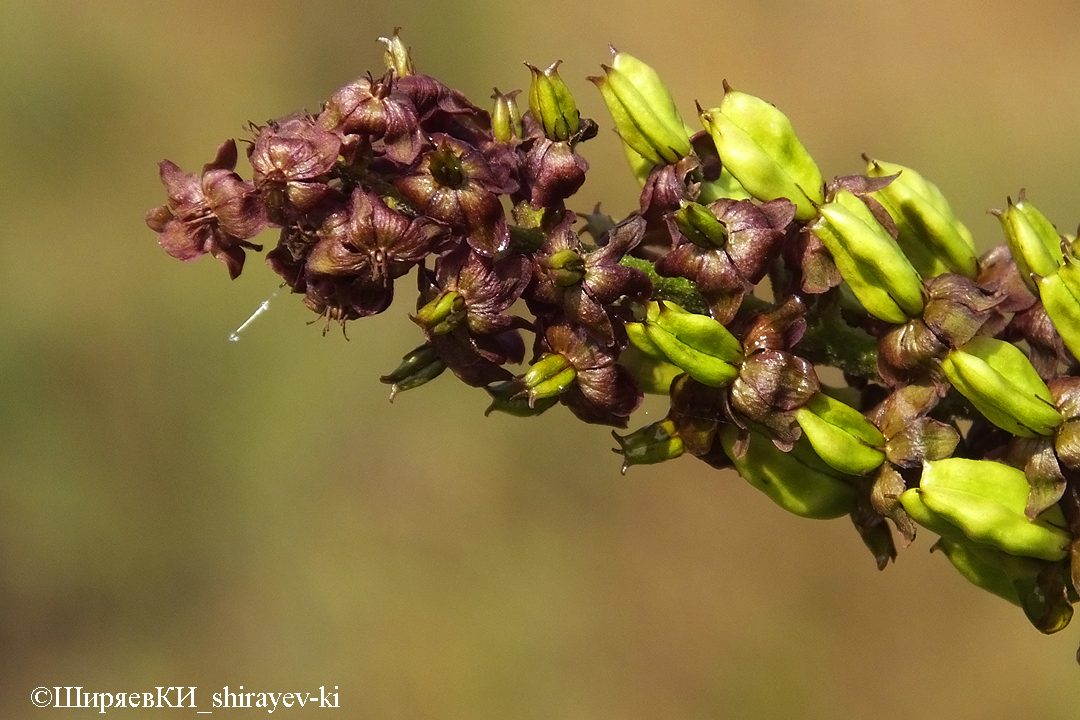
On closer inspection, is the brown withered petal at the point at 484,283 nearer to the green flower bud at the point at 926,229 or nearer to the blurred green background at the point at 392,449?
the green flower bud at the point at 926,229

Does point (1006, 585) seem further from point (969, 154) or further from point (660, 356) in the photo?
point (969, 154)

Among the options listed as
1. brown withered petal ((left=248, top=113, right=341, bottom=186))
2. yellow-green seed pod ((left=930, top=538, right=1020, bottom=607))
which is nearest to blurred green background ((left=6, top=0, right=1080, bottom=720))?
yellow-green seed pod ((left=930, top=538, right=1020, bottom=607))

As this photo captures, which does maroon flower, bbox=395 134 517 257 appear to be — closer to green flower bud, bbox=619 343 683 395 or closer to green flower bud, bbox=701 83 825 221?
green flower bud, bbox=619 343 683 395

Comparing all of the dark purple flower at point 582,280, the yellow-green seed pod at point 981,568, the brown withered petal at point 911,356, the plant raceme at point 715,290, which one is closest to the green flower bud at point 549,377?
the plant raceme at point 715,290

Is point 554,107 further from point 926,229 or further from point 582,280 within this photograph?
point 926,229

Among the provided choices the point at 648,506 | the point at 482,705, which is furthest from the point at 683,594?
the point at 482,705
